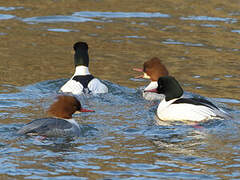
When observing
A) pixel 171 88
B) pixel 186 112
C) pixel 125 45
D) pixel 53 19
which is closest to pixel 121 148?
pixel 186 112

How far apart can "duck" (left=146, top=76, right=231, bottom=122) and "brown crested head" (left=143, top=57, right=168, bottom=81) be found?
5.59ft

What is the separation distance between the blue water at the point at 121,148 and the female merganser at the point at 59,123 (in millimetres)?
121

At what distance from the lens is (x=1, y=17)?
18062mm

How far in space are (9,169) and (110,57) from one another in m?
8.08

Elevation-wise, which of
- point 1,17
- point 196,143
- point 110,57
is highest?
point 1,17

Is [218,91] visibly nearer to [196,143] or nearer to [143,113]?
[143,113]

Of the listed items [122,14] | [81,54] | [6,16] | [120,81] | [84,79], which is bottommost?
[84,79]

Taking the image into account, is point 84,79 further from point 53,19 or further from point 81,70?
point 53,19

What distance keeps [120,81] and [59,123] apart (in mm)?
4642

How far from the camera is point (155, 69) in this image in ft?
41.2

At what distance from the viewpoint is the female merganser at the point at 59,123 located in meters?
8.45

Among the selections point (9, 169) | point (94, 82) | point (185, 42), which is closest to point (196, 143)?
point (9, 169)

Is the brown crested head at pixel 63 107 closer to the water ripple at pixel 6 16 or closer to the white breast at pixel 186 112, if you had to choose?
the white breast at pixel 186 112

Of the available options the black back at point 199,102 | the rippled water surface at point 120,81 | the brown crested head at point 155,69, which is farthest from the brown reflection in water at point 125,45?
the black back at point 199,102
